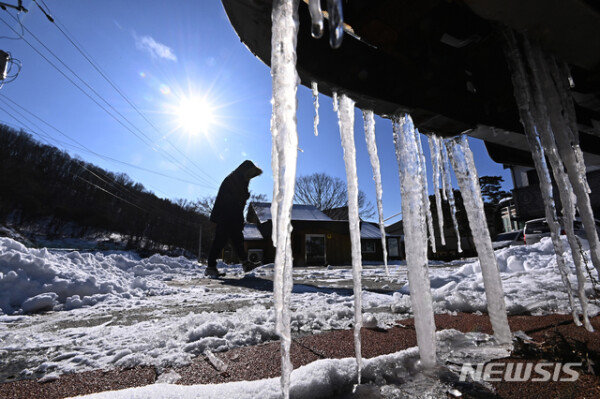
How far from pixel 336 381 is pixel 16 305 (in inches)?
149

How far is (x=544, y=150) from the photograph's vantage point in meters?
1.82

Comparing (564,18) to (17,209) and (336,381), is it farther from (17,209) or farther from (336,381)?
(17,209)

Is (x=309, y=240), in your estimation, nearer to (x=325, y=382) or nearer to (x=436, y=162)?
(x=436, y=162)

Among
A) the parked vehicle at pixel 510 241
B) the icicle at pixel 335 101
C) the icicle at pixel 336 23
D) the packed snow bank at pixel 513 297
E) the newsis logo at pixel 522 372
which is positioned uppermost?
the parked vehicle at pixel 510 241

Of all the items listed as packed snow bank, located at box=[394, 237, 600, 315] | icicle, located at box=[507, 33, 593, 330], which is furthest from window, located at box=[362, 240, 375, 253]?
icicle, located at box=[507, 33, 593, 330]

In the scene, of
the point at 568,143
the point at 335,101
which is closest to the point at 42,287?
the point at 335,101

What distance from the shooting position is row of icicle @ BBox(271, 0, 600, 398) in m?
1.06

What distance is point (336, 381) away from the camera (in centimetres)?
100

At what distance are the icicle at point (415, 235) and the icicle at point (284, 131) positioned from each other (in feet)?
2.36

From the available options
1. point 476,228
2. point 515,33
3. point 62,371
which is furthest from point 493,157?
point 62,371

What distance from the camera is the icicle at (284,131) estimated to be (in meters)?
1.05

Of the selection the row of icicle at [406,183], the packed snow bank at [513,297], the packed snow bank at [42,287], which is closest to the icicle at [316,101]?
the row of icicle at [406,183]

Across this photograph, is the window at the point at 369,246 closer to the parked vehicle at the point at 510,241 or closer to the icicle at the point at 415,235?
the parked vehicle at the point at 510,241

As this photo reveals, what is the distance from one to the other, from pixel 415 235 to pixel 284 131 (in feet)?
3.22
